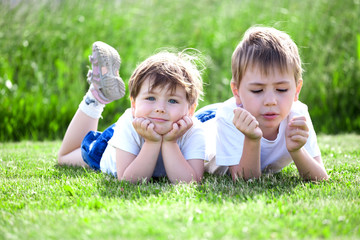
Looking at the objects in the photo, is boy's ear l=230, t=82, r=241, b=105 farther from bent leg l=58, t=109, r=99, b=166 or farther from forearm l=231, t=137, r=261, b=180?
bent leg l=58, t=109, r=99, b=166

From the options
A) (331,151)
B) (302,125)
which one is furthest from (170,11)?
(302,125)

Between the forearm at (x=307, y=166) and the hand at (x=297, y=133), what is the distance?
10 cm

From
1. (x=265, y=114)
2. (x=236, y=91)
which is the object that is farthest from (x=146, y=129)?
(x=265, y=114)

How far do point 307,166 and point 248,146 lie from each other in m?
0.44

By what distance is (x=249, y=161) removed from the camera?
285 cm

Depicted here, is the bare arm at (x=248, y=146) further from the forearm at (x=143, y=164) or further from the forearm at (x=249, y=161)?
the forearm at (x=143, y=164)

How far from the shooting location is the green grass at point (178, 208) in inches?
74.0

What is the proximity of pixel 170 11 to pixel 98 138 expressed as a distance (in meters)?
4.50

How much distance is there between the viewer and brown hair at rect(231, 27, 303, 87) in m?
2.72

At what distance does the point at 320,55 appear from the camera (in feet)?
22.2

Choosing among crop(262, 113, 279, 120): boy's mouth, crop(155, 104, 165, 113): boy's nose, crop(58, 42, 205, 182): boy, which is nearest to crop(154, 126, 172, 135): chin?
crop(58, 42, 205, 182): boy

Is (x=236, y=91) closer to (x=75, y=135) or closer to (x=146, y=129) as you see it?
(x=146, y=129)

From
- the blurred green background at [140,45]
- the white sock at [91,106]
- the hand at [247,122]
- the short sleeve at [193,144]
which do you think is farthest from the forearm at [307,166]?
the blurred green background at [140,45]

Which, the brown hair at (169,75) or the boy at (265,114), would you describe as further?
the brown hair at (169,75)
